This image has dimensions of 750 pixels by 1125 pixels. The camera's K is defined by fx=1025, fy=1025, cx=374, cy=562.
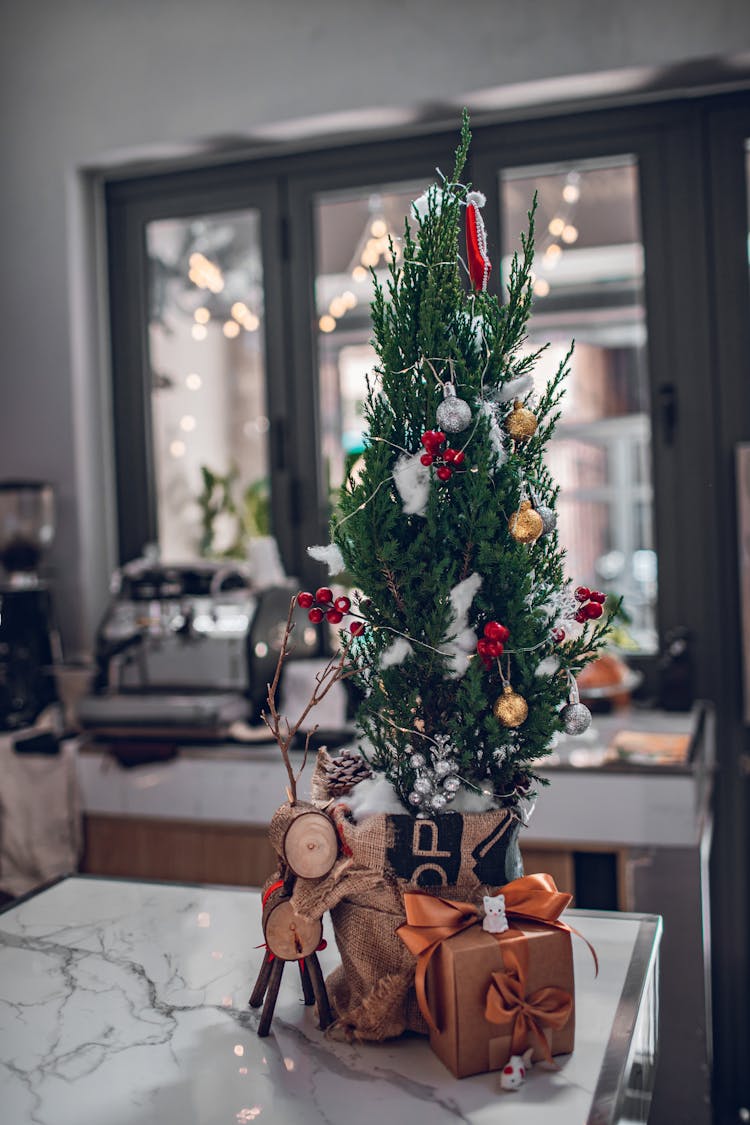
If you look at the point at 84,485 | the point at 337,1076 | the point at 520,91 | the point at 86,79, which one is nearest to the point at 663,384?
the point at 520,91

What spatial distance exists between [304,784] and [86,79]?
2.11m

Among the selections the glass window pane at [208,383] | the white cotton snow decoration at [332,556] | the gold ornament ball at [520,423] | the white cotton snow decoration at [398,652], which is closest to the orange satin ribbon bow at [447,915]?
the white cotton snow decoration at [398,652]

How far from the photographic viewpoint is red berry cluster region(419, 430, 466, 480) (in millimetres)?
948

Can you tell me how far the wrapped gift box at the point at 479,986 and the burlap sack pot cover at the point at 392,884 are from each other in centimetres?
5

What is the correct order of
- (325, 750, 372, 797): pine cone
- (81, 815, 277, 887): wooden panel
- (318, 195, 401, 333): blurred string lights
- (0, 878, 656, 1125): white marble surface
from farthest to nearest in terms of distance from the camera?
(318, 195, 401, 333): blurred string lights, (81, 815, 277, 887): wooden panel, (325, 750, 372, 797): pine cone, (0, 878, 656, 1125): white marble surface

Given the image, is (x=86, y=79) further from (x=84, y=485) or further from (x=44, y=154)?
(x=84, y=485)

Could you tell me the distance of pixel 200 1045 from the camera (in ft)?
3.16

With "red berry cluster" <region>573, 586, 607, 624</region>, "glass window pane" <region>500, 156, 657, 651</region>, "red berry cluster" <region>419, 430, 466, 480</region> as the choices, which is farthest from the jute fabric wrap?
"glass window pane" <region>500, 156, 657, 651</region>

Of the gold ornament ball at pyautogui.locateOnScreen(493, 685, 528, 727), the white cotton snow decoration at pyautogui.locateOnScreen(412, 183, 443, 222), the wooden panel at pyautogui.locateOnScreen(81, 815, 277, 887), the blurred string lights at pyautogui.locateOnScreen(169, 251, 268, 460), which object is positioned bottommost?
the wooden panel at pyautogui.locateOnScreen(81, 815, 277, 887)

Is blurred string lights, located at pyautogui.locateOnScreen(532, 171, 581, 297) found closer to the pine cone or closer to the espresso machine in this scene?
the espresso machine

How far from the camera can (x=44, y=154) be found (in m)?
A: 2.99

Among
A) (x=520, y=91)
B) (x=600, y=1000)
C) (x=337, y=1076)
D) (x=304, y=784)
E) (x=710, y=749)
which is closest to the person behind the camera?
(x=337, y=1076)

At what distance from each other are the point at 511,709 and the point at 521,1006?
26 cm

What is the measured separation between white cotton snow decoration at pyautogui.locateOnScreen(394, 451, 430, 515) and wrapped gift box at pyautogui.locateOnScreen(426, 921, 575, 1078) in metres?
0.39
